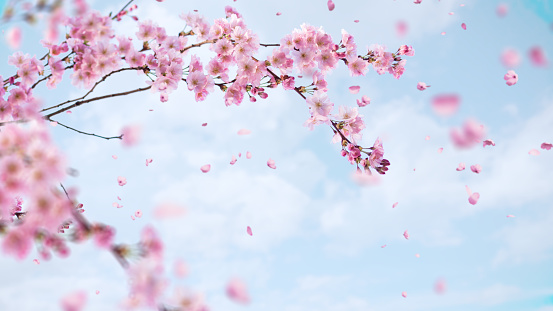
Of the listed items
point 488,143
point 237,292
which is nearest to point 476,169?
point 488,143

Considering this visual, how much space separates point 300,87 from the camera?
4242 millimetres

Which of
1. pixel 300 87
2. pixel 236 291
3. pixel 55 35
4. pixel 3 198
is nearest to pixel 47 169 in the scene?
pixel 3 198

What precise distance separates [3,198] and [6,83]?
235 cm

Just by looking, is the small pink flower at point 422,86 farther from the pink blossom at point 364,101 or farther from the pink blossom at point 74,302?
the pink blossom at point 74,302

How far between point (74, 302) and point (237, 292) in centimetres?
72

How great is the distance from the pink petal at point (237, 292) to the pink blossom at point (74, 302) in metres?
0.65

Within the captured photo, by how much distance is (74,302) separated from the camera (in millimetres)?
1938

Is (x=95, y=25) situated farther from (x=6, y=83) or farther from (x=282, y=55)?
(x=282, y=55)

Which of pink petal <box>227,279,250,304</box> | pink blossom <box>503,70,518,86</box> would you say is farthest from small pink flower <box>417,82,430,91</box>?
pink petal <box>227,279,250,304</box>

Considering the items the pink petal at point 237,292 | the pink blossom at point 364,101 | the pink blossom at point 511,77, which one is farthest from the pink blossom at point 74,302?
the pink blossom at point 511,77

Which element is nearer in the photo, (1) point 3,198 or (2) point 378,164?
(1) point 3,198

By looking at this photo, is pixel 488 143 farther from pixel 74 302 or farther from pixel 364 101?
pixel 74 302

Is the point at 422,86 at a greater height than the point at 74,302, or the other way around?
the point at 422,86

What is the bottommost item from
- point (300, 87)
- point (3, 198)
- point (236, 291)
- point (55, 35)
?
point (236, 291)
